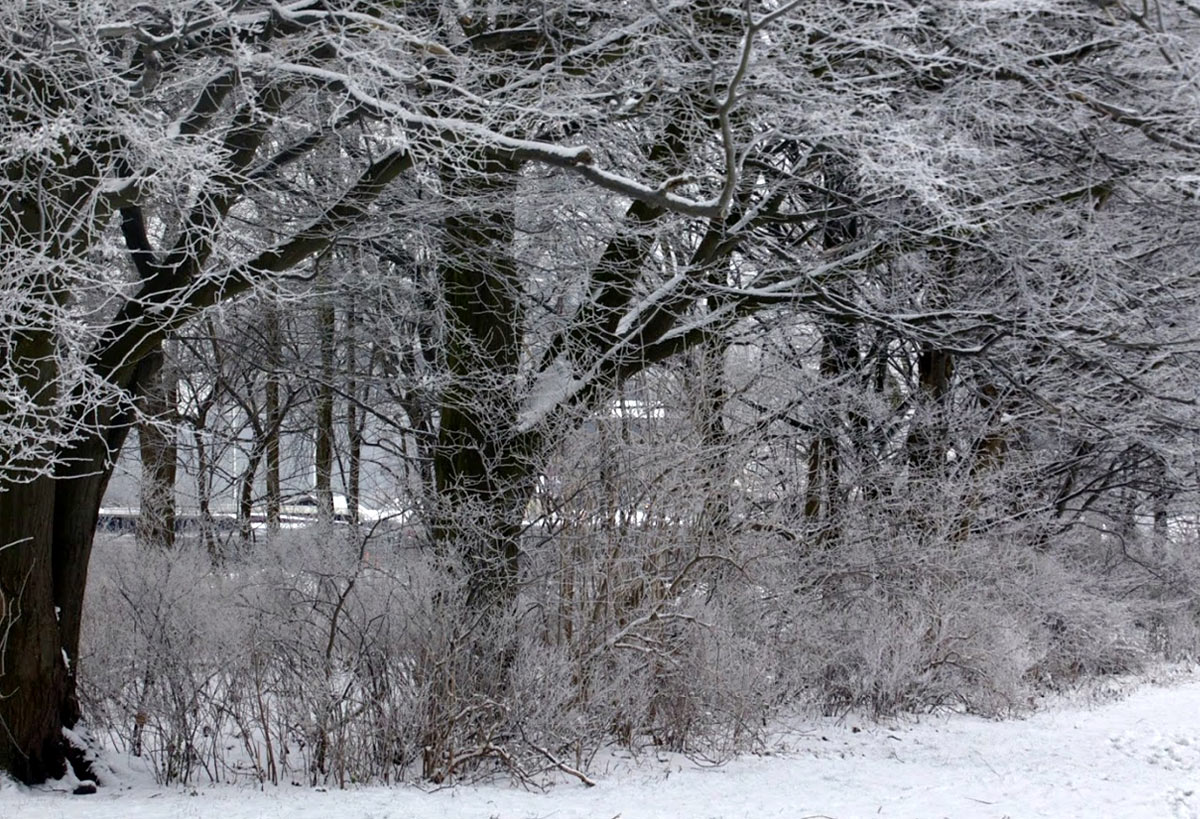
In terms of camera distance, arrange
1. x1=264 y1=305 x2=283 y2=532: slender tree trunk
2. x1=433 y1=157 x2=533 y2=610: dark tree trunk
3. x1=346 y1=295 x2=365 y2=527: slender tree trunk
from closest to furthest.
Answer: x1=433 y1=157 x2=533 y2=610: dark tree trunk → x1=346 y1=295 x2=365 y2=527: slender tree trunk → x1=264 y1=305 x2=283 y2=532: slender tree trunk

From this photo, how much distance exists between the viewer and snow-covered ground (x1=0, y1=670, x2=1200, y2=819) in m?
7.40

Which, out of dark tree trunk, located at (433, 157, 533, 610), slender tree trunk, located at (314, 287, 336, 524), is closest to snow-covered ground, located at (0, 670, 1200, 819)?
dark tree trunk, located at (433, 157, 533, 610)

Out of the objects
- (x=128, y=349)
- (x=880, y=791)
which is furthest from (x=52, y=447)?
(x=880, y=791)

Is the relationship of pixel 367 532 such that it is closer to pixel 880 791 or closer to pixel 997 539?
pixel 880 791

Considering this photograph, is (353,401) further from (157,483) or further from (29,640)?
(29,640)

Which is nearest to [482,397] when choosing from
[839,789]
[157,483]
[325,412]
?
[839,789]

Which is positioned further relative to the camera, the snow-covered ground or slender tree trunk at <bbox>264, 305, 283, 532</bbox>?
slender tree trunk at <bbox>264, 305, 283, 532</bbox>

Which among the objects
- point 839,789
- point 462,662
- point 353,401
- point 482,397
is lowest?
point 839,789

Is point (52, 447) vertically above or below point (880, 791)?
above

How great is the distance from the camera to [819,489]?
11.9m

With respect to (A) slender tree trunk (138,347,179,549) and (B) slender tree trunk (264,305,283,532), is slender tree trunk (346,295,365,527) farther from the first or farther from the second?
(A) slender tree trunk (138,347,179,549)

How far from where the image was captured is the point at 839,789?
8.44m

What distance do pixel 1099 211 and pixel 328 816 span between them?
27.2 feet

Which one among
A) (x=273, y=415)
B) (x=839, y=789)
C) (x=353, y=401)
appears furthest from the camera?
(x=273, y=415)
